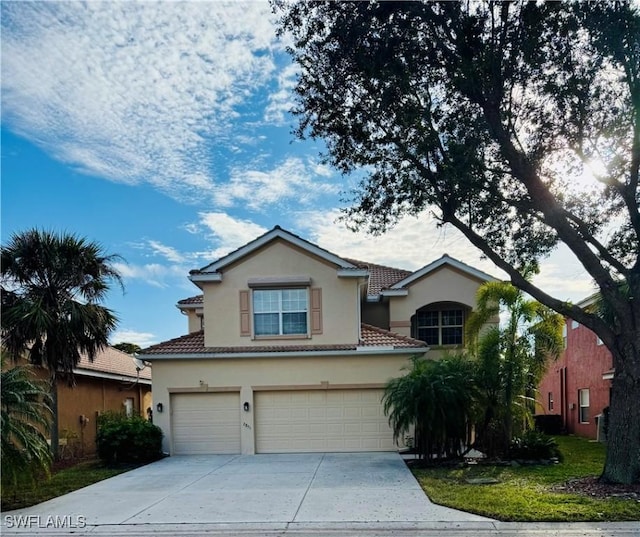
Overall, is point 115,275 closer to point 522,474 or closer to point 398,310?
point 398,310

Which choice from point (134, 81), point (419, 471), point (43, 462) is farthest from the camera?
point (419, 471)

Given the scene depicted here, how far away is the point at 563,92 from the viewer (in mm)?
10320

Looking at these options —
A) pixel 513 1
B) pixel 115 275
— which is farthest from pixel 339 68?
pixel 115 275

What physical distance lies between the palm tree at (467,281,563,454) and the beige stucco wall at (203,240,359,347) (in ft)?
14.5

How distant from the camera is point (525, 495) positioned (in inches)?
367

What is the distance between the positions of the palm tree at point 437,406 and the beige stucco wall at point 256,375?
7.62 ft

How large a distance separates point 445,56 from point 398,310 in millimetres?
10106

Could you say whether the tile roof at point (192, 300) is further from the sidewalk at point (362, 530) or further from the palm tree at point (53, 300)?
the sidewalk at point (362, 530)

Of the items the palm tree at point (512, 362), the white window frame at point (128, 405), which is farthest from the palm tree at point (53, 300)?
the palm tree at point (512, 362)

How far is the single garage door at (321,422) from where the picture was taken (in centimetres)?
1591

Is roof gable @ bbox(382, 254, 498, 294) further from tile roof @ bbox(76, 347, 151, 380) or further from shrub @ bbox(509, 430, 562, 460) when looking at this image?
tile roof @ bbox(76, 347, 151, 380)

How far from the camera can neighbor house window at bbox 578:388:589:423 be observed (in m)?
22.1

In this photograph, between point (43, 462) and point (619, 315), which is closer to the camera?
point (43, 462)

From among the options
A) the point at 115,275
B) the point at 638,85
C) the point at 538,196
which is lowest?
the point at 115,275
